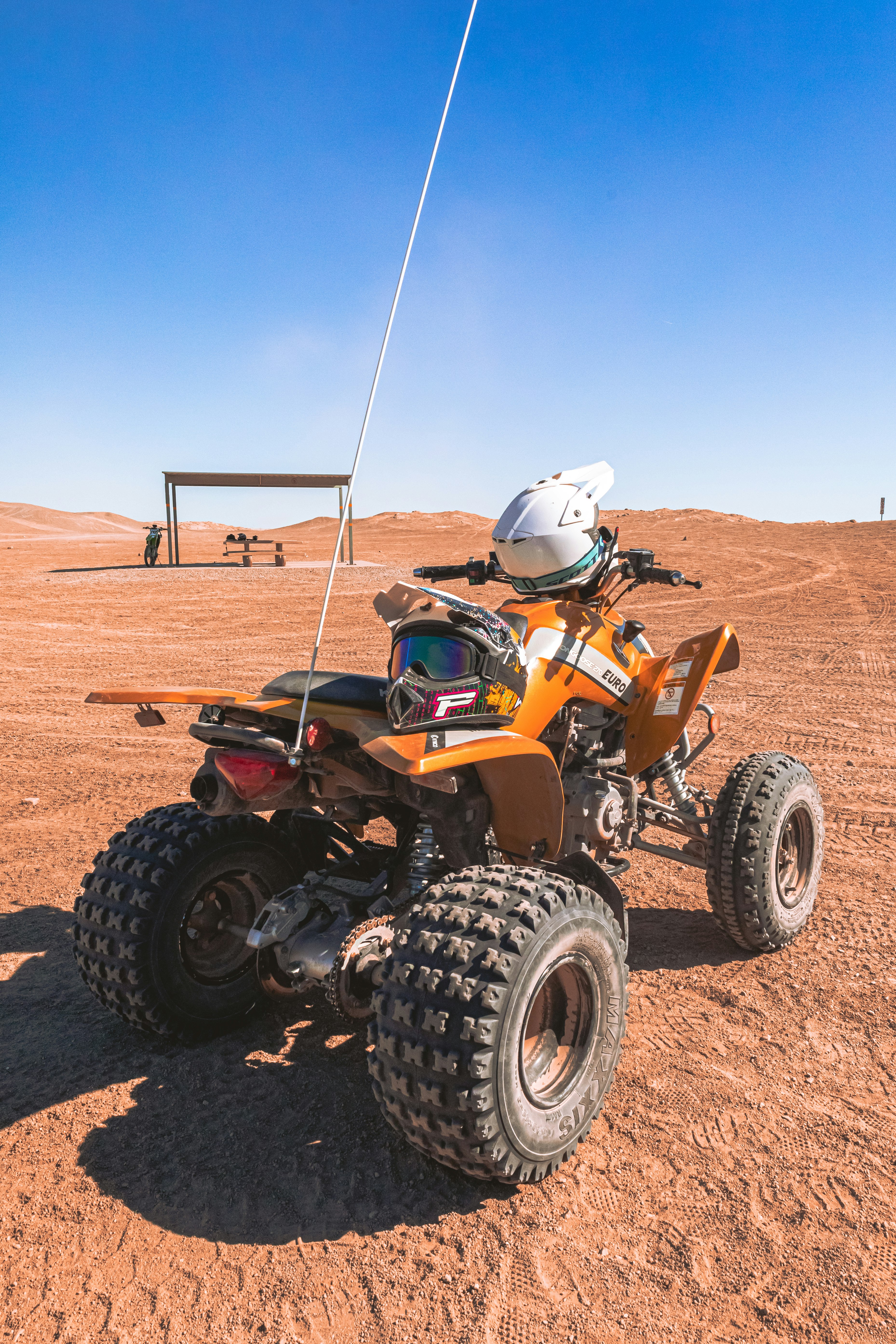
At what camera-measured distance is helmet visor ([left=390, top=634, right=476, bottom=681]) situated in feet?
9.47

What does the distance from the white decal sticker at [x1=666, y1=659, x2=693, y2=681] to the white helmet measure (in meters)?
0.60

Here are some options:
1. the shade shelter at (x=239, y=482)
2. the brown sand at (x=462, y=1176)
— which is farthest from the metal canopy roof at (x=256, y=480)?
the brown sand at (x=462, y=1176)

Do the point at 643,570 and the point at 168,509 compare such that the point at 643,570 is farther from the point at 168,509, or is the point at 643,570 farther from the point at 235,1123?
the point at 168,509

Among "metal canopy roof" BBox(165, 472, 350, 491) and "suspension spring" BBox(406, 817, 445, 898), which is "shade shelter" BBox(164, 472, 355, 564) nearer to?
"metal canopy roof" BBox(165, 472, 350, 491)

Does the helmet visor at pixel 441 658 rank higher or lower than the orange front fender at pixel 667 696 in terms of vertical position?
higher

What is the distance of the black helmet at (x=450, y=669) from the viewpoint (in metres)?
2.79

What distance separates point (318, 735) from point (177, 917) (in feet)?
3.46

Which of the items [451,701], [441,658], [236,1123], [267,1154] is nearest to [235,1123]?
[236,1123]

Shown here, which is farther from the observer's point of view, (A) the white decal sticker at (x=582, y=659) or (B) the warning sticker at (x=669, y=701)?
(B) the warning sticker at (x=669, y=701)

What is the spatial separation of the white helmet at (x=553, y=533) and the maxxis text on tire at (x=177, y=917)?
157 centimetres

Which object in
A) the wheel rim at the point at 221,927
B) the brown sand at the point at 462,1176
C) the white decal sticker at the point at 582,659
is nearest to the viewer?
the brown sand at the point at 462,1176

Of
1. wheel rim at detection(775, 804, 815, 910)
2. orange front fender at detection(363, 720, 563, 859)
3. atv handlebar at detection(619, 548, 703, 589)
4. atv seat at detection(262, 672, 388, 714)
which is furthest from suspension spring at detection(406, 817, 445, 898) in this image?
wheel rim at detection(775, 804, 815, 910)

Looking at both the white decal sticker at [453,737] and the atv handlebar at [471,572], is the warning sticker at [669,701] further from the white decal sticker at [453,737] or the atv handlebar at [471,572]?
the white decal sticker at [453,737]

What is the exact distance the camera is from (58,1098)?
10.2 feet
